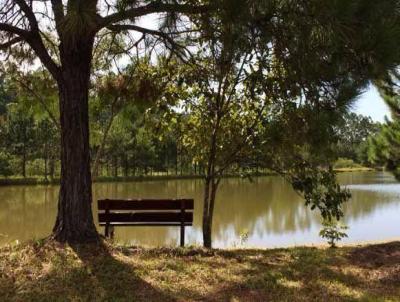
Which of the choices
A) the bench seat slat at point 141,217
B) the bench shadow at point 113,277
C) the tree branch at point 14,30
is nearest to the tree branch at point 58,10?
the tree branch at point 14,30

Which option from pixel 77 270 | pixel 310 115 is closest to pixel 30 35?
pixel 77 270

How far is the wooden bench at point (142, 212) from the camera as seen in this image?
7863mm

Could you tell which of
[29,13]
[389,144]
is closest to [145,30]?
[29,13]

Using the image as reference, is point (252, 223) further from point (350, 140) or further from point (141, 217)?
point (141, 217)

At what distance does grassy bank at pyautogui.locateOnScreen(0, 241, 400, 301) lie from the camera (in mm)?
4449

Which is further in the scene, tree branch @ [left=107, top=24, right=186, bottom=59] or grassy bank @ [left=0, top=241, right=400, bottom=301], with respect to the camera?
tree branch @ [left=107, top=24, right=186, bottom=59]

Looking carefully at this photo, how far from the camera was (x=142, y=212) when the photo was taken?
Answer: 8.02 m

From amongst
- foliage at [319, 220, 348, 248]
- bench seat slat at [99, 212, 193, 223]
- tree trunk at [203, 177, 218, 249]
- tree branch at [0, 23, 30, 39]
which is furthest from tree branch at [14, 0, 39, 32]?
foliage at [319, 220, 348, 248]

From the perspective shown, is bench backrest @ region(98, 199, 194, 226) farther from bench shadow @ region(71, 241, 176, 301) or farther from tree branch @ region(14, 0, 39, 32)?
tree branch @ region(14, 0, 39, 32)

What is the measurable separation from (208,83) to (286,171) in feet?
5.87

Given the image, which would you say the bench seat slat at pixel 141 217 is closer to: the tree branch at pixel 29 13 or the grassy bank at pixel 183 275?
the grassy bank at pixel 183 275

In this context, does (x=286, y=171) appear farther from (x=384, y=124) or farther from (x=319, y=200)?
(x=384, y=124)

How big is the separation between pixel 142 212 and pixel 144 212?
0.10 ft

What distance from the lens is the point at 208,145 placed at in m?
8.29
